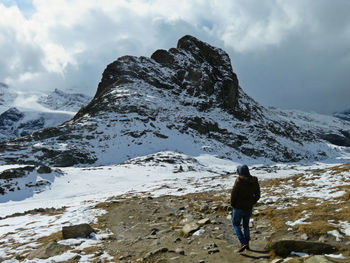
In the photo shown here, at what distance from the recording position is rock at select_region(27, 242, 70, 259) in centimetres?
878

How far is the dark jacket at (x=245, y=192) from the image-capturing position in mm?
7617

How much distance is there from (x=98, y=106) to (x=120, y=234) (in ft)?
301

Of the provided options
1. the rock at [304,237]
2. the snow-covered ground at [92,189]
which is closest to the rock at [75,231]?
the snow-covered ground at [92,189]

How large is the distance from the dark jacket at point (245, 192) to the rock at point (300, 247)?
4.73 ft

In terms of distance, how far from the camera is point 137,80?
118 m

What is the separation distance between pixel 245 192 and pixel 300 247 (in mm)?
2019

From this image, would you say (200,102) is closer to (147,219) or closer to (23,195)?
(23,195)

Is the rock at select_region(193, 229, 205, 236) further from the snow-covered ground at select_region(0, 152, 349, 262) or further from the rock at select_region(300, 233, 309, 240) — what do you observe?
the snow-covered ground at select_region(0, 152, 349, 262)

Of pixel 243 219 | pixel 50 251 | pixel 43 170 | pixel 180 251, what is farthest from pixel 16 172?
pixel 243 219

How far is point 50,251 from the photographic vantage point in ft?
29.5

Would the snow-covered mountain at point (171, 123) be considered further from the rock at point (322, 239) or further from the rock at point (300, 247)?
the rock at point (322, 239)

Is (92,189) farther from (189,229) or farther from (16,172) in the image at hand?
(189,229)

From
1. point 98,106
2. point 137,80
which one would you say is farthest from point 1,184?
point 137,80

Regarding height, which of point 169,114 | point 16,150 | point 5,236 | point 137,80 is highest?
point 137,80
